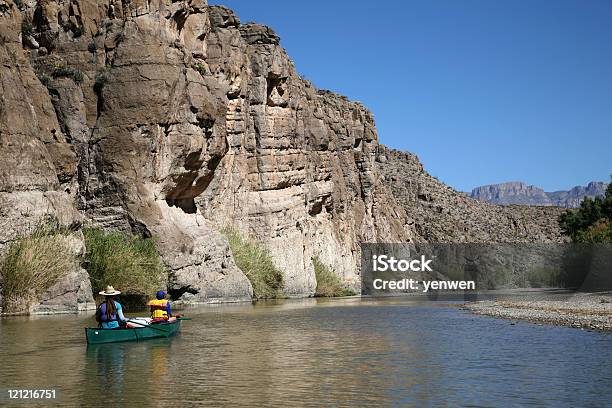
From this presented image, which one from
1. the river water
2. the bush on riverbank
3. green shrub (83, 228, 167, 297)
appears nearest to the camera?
the river water

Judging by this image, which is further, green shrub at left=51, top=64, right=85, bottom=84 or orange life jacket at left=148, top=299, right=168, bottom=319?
green shrub at left=51, top=64, right=85, bottom=84

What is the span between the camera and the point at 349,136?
93.2 m

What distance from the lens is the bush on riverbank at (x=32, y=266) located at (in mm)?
34031

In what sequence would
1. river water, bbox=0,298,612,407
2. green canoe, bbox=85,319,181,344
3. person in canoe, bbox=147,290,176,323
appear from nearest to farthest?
river water, bbox=0,298,612,407, green canoe, bbox=85,319,181,344, person in canoe, bbox=147,290,176,323

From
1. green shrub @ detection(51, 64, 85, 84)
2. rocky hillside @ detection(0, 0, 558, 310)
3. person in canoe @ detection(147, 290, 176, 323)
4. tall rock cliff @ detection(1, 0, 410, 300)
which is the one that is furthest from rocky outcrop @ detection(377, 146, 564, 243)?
person in canoe @ detection(147, 290, 176, 323)

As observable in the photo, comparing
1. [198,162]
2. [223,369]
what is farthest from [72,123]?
[223,369]

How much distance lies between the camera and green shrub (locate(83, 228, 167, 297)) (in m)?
40.0

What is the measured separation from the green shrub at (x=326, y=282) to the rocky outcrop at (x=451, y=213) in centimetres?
4192

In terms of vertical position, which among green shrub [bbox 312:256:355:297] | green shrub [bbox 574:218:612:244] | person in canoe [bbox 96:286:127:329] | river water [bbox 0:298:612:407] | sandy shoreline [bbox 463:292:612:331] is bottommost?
river water [bbox 0:298:612:407]

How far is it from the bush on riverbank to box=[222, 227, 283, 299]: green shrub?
19.3m

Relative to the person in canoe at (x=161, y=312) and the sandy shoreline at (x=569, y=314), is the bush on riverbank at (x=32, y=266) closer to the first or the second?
the person in canoe at (x=161, y=312)

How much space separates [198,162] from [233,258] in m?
6.66

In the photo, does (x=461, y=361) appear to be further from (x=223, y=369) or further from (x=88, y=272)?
(x=88, y=272)

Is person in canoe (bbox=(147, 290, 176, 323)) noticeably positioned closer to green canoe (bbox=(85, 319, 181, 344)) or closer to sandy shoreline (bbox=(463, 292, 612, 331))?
green canoe (bbox=(85, 319, 181, 344))
